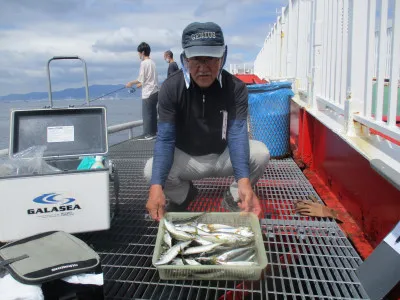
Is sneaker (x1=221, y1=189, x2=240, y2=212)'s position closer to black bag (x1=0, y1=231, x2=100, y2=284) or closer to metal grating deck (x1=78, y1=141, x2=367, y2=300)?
metal grating deck (x1=78, y1=141, x2=367, y2=300)

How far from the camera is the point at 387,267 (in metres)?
1.65

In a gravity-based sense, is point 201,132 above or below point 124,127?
above

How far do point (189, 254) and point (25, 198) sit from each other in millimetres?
1084

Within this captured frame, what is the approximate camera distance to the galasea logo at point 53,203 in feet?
6.82

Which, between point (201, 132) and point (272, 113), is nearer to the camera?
point (201, 132)

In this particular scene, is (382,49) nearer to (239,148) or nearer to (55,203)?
(239,148)

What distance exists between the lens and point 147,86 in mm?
7055

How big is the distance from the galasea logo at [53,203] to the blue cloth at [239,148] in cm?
122

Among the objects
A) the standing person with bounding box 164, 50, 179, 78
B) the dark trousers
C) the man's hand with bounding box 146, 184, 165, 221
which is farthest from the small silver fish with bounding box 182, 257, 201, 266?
the standing person with bounding box 164, 50, 179, 78

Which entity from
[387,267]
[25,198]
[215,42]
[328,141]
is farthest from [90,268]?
[328,141]

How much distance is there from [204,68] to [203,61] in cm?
5

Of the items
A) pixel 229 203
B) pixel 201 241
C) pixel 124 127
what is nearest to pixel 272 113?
pixel 229 203

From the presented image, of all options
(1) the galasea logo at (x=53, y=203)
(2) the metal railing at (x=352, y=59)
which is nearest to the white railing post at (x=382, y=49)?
(2) the metal railing at (x=352, y=59)

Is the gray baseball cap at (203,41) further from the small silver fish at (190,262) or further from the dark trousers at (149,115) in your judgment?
the dark trousers at (149,115)
